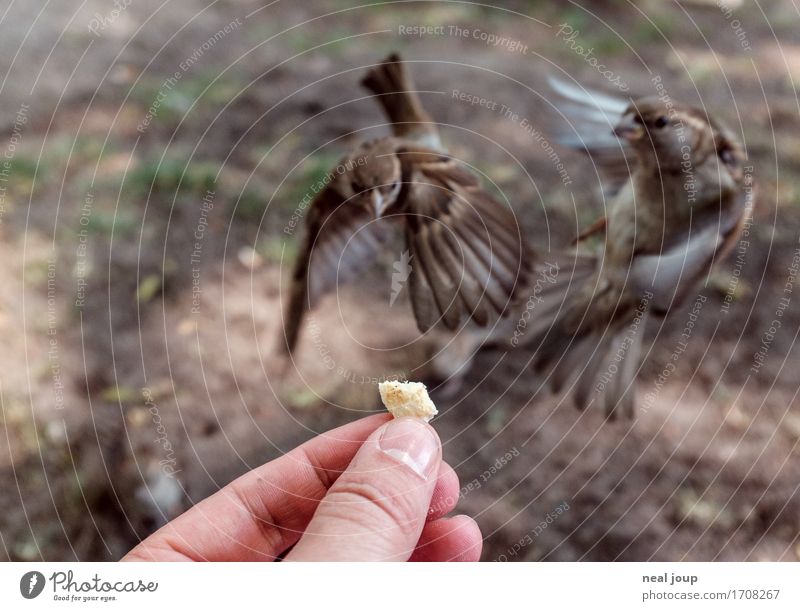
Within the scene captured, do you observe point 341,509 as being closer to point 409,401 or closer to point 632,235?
point 409,401

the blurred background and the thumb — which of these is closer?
the thumb

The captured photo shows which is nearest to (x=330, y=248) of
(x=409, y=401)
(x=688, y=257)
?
(x=409, y=401)

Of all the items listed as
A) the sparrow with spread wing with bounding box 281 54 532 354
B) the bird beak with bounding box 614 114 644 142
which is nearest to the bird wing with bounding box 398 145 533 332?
the sparrow with spread wing with bounding box 281 54 532 354

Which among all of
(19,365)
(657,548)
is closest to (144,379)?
(19,365)

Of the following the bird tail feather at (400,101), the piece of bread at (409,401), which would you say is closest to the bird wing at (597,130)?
the bird tail feather at (400,101)

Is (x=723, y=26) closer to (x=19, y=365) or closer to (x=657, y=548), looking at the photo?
(x=657, y=548)

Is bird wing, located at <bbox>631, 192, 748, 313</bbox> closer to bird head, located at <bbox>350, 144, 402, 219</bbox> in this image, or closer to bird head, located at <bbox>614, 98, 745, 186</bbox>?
bird head, located at <bbox>614, 98, 745, 186</bbox>
